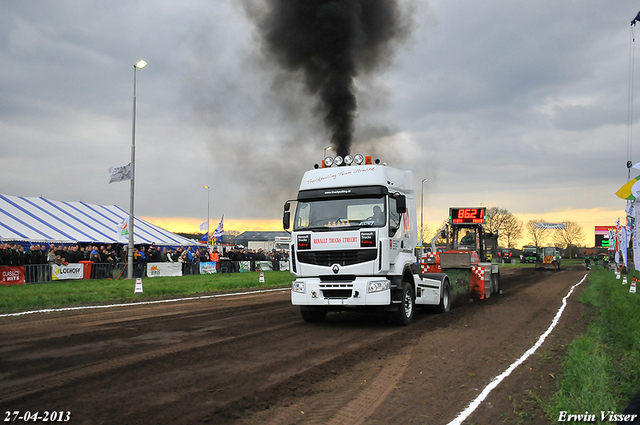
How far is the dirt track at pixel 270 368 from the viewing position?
5.18 metres

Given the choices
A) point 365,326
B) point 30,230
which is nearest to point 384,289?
point 365,326

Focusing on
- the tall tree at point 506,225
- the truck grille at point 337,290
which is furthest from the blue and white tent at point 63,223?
the tall tree at point 506,225

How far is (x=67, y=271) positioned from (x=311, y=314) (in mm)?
16231

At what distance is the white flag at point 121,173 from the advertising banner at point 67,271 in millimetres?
4606

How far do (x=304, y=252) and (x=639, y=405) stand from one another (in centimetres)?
749

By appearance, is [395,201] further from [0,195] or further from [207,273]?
[0,195]

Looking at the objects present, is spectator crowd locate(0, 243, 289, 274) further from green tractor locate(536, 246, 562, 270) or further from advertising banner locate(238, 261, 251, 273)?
green tractor locate(536, 246, 562, 270)

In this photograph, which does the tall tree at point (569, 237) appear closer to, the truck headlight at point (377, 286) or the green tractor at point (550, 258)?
the green tractor at point (550, 258)

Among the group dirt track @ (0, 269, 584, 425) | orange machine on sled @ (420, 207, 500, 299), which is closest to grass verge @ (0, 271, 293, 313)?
dirt track @ (0, 269, 584, 425)

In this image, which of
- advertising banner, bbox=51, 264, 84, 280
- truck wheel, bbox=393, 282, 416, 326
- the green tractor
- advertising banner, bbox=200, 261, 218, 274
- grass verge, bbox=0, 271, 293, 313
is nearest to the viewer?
truck wheel, bbox=393, 282, 416, 326

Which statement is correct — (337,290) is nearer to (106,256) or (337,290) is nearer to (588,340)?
(588,340)

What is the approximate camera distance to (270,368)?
23.1ft

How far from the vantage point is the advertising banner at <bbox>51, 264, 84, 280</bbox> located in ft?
74.9

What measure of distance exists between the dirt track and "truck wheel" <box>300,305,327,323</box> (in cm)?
27
